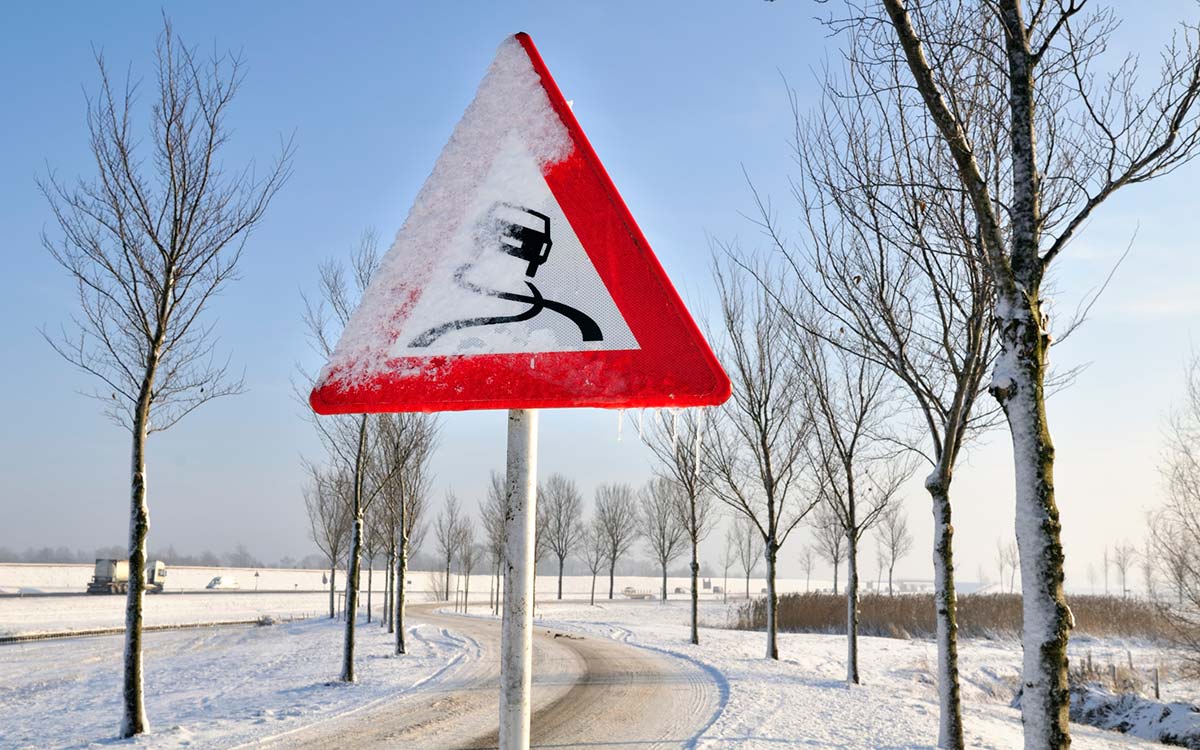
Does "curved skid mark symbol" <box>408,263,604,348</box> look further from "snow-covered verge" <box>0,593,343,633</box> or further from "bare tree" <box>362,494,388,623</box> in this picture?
"snow-covered verge" <box>0,593,343,633</box>

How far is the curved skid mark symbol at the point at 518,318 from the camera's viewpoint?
1480 mm

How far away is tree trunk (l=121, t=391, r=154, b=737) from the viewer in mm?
8578

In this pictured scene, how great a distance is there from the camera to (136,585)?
880 centimetres

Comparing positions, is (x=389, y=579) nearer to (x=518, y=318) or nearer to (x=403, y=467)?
(x=403, y=467)

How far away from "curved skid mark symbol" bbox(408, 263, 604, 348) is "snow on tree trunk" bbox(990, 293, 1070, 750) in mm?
3611

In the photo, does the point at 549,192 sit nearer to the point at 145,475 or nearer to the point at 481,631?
the point at 145,475

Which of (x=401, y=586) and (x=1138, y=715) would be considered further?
(x=401, y=586)

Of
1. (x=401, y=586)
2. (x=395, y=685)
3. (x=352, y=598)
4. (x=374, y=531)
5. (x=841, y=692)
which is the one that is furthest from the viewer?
(x=374, y=531)

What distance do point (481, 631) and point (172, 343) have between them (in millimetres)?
16896

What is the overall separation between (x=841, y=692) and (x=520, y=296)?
42.9 ft

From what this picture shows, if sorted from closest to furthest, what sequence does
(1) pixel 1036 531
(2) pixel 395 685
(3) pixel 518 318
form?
(3) pixel 518 318
(1) pixel 1036 531
(2) pixel 395 685

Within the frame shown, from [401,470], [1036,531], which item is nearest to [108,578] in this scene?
[401,470]

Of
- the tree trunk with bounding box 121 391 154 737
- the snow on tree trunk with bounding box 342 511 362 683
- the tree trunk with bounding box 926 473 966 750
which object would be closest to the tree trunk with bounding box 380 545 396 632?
the snow on tree trunk with bounding box 342 511 362 683

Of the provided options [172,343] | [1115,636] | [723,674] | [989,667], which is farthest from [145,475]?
[1115,636]
